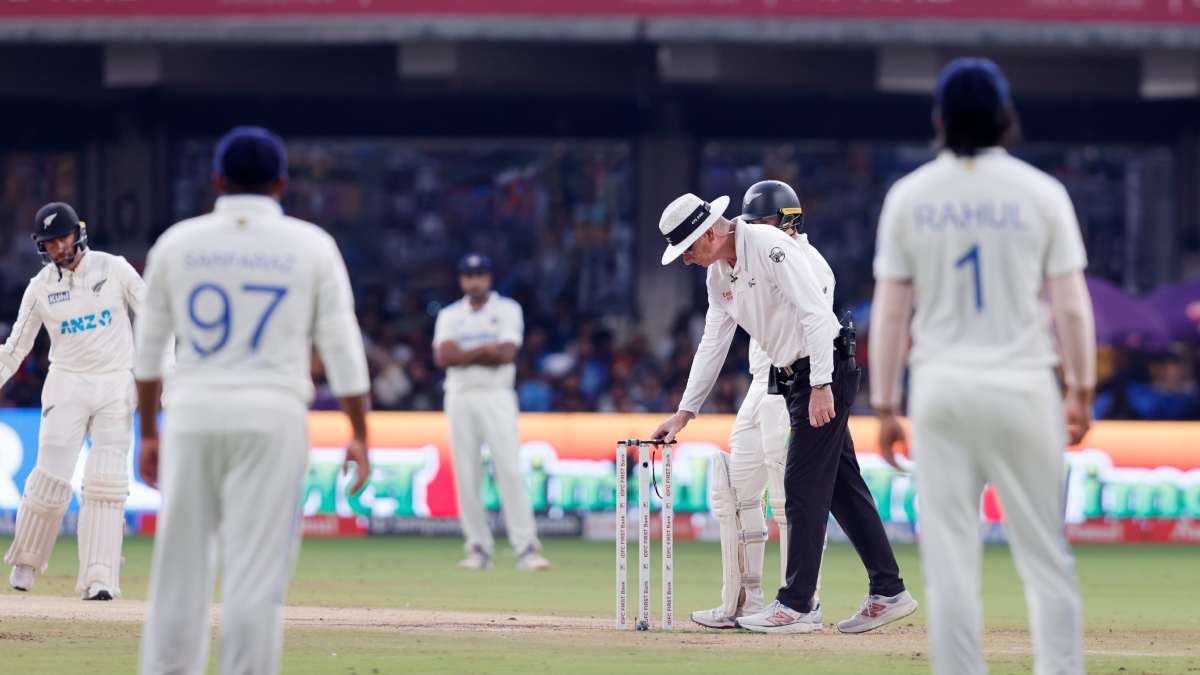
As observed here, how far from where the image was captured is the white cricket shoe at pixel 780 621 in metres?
10.0

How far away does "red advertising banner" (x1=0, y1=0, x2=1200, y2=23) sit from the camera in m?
20.7

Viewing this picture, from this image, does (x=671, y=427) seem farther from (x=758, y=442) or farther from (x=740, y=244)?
(x=740, y=244)

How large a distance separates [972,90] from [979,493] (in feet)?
4.22

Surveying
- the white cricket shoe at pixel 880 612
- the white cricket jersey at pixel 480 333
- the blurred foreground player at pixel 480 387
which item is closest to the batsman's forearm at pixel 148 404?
the white cricket shoe at pixel 880 612

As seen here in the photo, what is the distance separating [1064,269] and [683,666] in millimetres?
3125

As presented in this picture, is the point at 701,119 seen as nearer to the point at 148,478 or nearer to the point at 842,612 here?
the point at 842,612

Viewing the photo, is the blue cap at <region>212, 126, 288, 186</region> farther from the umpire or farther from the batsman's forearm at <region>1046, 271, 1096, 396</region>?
the umpire

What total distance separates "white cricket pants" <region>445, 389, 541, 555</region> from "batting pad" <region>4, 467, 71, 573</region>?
13.0 ft

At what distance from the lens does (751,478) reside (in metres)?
10.3

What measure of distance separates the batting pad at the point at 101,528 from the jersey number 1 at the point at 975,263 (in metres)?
6.95

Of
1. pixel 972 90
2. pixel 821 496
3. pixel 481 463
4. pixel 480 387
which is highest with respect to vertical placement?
pixel 972 90

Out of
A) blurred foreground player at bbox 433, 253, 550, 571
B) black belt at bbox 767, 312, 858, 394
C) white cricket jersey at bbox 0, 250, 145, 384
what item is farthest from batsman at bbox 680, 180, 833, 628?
blurred foreground player at bbox 433, 253, 550, 571

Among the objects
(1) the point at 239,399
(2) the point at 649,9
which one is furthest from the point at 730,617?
(2) the point at 649,9

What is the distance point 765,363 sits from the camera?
10461 mm
